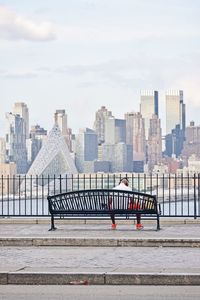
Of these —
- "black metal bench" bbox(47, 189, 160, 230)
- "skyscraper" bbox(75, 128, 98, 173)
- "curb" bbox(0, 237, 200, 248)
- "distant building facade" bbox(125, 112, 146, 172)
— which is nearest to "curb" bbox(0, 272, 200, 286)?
"curb" bbox(0, 237, 200, 248)

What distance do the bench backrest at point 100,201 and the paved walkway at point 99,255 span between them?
1.45ft

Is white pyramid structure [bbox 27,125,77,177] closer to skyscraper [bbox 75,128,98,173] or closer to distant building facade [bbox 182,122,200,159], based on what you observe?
skyscraper [bbox 75,128,98,173]

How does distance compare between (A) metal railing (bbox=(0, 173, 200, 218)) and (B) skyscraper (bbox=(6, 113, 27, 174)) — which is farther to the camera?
(B) skyscraper (bbox=(6, 113, 27, 174))

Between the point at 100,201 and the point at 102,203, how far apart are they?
2.4 inches

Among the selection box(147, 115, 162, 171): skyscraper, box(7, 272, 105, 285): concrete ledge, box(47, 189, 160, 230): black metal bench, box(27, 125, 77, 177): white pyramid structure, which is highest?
box(147, 115, 162, 171): skyscraper

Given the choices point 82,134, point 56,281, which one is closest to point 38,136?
point 82,134

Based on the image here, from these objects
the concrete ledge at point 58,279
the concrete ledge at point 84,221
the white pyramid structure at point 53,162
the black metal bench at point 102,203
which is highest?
the white pyramid structure at point 53,162

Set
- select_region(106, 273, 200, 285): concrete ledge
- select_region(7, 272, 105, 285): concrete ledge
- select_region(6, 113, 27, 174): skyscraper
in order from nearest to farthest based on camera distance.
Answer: select_region(106, 273, 200, 285): concrete ledge < select_region(7, 272, 105, 285): concrete ledge < select_region(6, 113, 27, 174): skyscraper

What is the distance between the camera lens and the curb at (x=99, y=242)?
1681 cm

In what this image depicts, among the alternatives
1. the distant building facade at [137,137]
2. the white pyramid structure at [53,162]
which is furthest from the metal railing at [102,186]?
the distant building facade at [137,137]

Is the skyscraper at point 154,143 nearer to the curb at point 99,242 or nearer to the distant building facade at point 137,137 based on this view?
the distant building facade at point 137,137

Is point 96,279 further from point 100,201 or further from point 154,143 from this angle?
point 154,143

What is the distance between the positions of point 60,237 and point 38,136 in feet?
317

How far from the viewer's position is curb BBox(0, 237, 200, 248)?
55.2ft
